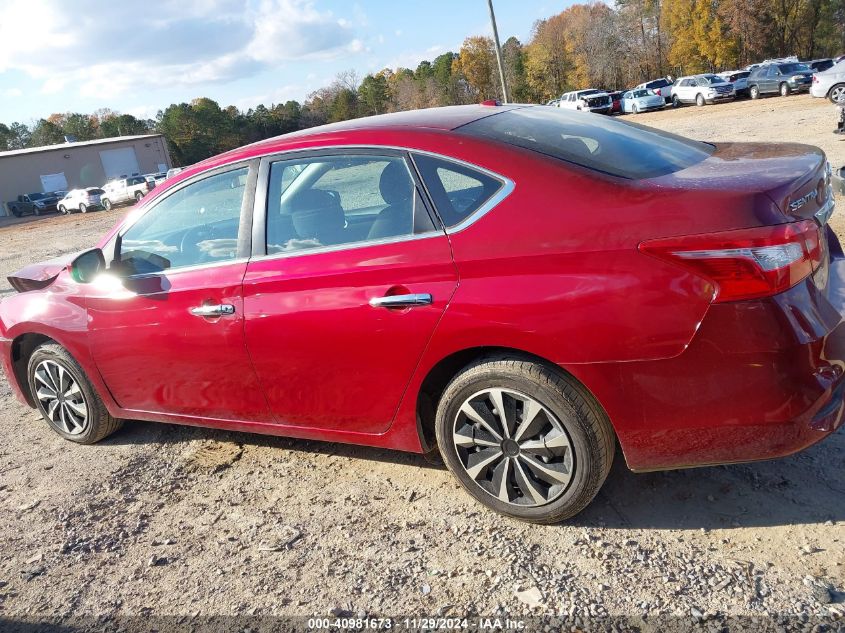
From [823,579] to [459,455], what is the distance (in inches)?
56.7

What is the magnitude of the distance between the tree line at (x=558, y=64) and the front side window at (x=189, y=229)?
64.8 metres

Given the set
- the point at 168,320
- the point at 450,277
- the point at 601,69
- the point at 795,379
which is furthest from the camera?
the point at 601,69

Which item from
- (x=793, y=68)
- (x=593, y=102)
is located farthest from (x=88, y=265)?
(x=593, y=102)

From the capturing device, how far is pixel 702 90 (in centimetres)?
3716

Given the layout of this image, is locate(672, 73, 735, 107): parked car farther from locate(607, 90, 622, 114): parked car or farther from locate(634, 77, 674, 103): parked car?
locate(607, 90, 622, 114): parked car

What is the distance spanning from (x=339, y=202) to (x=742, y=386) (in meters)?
1.97

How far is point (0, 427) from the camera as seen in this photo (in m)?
5.06

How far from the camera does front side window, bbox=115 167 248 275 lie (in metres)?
3.60

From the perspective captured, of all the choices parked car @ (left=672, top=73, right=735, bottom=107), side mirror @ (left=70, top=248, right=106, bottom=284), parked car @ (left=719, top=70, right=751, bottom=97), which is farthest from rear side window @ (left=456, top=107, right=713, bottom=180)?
parked car @ (left=672, top=73, right=735, bottom=107)

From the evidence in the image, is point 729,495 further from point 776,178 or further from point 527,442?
point 776,178

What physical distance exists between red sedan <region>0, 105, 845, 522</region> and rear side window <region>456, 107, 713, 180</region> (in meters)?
0.02

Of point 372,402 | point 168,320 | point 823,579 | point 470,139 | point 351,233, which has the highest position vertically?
point 470,139

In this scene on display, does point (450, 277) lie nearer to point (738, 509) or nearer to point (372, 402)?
point (372, 402)

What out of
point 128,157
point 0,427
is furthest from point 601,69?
point 0,427
